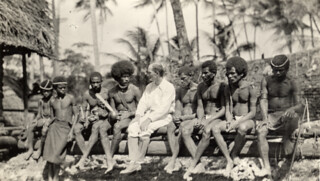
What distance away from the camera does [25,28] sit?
10883mm

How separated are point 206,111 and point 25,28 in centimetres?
614

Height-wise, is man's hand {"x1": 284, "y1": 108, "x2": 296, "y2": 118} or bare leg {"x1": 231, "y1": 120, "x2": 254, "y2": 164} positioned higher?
man's hand {"x1": 284, "y1": 108, "x2": 296, "y2": 118}

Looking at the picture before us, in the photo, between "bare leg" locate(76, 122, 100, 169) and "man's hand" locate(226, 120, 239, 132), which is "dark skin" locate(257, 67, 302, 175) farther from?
"bare leg" locate(76, 122, 100, 169)

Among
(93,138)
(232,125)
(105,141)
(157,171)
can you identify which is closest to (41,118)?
(93,138)

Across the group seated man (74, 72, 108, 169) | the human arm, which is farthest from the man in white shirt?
the human arm

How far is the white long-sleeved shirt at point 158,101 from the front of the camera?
22.6ft

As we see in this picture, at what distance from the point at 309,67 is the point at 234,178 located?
44.7 ft

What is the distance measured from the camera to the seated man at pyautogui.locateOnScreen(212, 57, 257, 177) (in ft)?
20.0

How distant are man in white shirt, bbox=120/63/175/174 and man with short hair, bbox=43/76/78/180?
53.2 inches

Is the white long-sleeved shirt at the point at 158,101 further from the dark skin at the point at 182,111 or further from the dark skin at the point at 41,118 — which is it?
the dark skin at the point at 41,118

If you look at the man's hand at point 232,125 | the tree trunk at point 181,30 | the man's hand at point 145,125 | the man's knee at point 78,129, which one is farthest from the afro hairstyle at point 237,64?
the tree trunk at point 181,30

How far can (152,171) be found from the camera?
8258 mm

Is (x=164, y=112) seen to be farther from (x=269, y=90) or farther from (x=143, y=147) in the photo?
(x=269, y=90)

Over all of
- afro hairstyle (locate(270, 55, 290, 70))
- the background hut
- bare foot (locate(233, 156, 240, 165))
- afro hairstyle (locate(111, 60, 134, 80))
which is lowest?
bare foot (locate(233, 156, 240, 165))
